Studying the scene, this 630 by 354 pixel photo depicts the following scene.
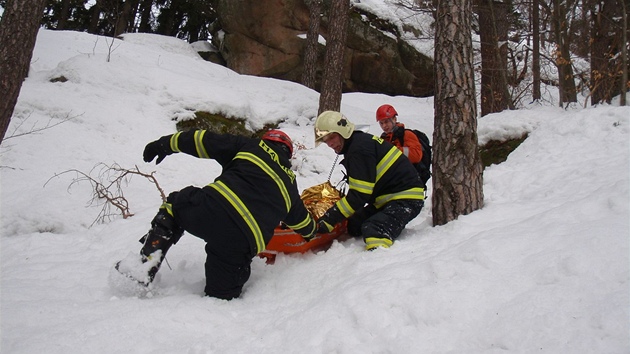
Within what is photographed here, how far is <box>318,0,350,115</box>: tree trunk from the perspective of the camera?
344 inches

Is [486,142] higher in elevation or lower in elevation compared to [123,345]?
higher

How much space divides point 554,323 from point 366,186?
1989 mm

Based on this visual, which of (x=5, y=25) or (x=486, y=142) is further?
(x=486, y=142)

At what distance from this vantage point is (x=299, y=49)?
15383 millimetres

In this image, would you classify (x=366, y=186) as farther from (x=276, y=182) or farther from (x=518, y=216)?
(x=518, y=216)

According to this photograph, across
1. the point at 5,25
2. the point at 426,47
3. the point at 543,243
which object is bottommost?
the point at 543,243

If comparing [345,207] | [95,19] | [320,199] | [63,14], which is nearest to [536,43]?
[320,199]

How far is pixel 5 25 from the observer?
4.32m

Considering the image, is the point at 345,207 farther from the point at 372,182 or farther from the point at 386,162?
the point at 386,162

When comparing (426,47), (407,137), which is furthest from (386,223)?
(426,47)

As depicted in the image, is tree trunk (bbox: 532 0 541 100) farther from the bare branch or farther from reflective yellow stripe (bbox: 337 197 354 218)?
the bare branch

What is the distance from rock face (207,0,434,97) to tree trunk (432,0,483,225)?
11.4 m

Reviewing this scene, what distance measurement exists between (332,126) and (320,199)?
0.88m

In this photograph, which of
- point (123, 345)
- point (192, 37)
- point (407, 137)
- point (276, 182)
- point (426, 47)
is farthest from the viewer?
point (192, 37)
